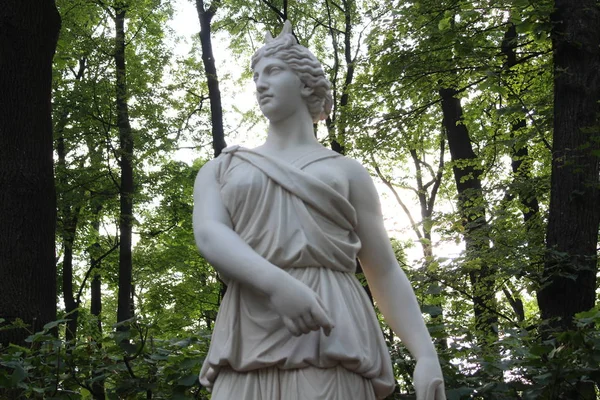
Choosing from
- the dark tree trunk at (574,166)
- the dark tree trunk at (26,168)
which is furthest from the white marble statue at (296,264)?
the dark tree trunk at (574,166)

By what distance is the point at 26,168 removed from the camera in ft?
19.4

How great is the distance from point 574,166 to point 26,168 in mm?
4615

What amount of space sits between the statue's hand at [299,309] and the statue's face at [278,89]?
0.85 meters

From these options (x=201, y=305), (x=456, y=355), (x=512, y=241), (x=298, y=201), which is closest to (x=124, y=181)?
(x=201, y=305)

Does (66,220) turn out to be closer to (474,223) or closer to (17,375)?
(474,223)

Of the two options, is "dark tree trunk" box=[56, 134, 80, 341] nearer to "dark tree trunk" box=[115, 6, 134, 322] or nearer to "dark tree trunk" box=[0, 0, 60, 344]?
"dark tree trunk" box=[115, 6, 134, 322]

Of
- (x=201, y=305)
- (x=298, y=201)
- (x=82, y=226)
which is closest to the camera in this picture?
(x=298, y=201)

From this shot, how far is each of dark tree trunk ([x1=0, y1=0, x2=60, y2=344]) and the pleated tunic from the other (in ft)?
9.84

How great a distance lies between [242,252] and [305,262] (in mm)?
259

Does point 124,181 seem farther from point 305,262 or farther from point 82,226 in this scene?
point 305,262

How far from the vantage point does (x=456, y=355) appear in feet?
15.2

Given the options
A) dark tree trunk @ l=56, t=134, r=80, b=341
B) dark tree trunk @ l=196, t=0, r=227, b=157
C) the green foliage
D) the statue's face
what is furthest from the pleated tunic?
dark tree trunk @ l=56, t=134, r=80, b=341

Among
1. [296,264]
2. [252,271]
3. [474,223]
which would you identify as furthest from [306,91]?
[474,223]

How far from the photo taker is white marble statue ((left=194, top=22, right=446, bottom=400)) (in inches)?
108
